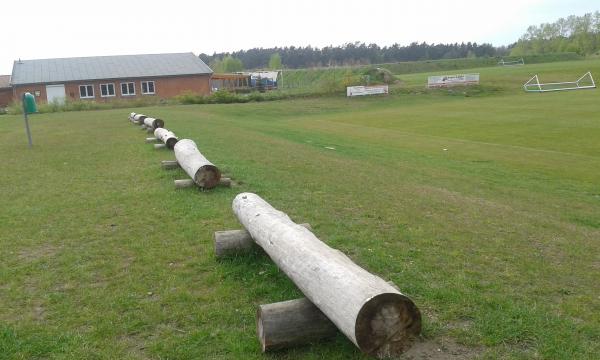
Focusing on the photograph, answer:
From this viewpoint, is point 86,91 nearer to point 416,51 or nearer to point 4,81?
point 4,81

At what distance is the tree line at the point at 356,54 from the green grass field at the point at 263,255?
14322 centimetres

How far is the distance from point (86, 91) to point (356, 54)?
11335 centimetres

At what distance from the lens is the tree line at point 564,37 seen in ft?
433

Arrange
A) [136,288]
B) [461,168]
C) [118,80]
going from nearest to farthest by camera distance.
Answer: [136,288]
[461,168]
[118,80]

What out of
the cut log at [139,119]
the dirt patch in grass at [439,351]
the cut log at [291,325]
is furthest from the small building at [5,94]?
the dirt patch in grass at [439,351]

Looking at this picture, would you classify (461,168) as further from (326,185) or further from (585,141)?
(585,141)

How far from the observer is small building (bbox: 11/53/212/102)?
58.6 metres

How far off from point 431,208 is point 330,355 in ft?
18.4

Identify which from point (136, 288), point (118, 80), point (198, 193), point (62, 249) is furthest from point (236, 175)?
point (118, 80)

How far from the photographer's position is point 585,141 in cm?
2211

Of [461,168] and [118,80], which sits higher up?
[118,80]

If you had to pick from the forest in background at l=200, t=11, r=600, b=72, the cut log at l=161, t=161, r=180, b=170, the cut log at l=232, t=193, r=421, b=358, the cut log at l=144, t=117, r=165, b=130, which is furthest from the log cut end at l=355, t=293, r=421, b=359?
the forest in background at l=200, t=11, r=600, b=72

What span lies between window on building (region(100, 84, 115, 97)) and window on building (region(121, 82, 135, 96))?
1.08 m

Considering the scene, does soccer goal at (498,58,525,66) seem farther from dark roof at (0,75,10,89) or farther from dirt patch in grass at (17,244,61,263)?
dirt patch in grass at (17,244,61,263)
